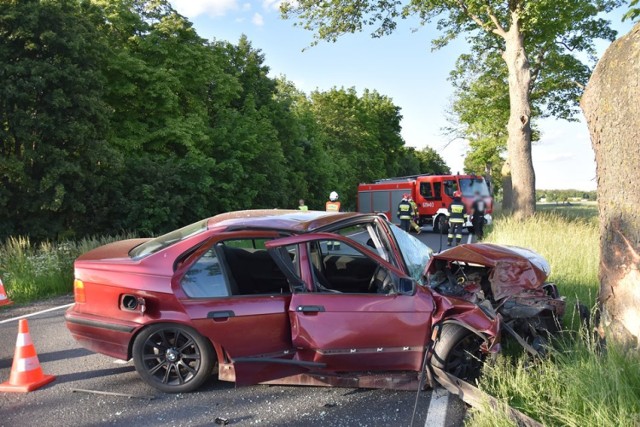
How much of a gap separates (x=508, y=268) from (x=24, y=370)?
182 inches

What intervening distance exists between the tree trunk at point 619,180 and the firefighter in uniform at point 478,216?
39.1 feet

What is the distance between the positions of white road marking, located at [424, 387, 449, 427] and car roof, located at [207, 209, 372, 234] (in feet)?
5.50

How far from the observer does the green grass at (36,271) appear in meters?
8.70

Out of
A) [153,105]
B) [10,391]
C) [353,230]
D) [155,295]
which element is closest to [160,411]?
[155,295]

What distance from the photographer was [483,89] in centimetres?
2847

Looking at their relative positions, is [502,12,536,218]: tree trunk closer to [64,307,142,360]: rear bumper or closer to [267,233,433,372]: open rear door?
[267,233,433,372]: open rear door

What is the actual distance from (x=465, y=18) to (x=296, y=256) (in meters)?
18.1

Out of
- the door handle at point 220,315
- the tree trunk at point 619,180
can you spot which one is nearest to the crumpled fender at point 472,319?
the tree trunk at point 619,180

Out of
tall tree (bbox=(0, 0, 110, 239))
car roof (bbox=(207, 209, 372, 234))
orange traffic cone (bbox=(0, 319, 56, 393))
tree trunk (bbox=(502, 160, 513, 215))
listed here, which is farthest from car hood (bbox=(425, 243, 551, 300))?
tree trunk (bbox=(502, 160, 513, 215))

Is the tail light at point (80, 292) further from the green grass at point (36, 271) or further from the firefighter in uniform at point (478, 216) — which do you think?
the firefighter in uniform at point (478, 216)

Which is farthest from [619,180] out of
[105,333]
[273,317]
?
[105,333]

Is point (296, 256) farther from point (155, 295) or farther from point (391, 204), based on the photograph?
point (391, 204)

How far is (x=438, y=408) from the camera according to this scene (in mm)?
3867

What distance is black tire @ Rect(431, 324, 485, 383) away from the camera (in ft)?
13.2
